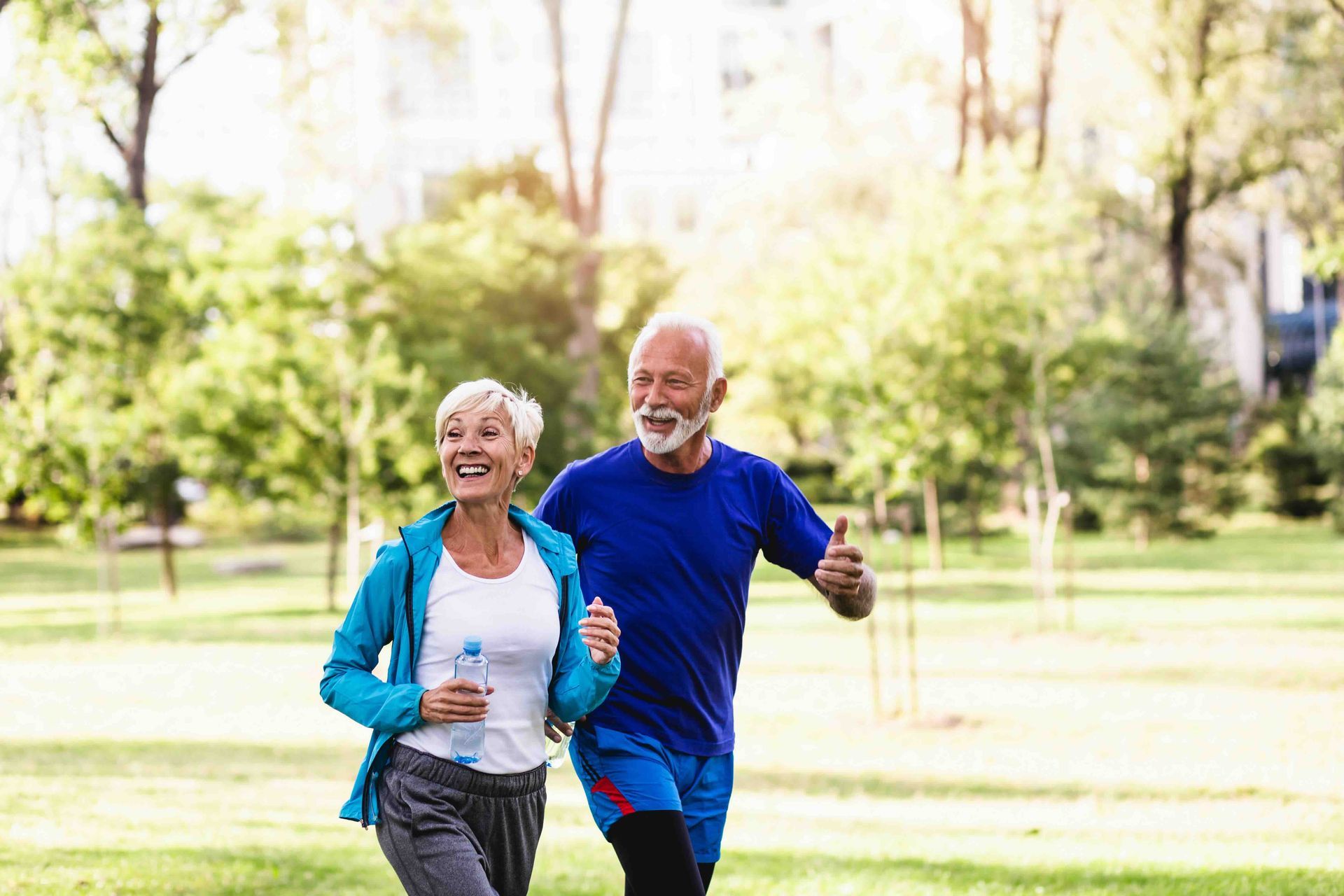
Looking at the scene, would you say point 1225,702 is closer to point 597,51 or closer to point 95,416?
point 95,416

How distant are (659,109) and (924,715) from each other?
66961 millimetres

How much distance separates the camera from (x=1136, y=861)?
28.3 feet

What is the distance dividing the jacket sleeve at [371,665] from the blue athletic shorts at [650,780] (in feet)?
2.73

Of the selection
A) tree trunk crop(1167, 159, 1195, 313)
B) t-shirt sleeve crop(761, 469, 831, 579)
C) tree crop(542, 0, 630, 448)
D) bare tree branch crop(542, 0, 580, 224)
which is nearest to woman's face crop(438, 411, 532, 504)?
t-shirt sleeve crop(761, 469, 831, 579)

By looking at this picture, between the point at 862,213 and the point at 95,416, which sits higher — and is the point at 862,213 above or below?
above

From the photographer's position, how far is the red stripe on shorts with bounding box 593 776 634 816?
4.61 meters

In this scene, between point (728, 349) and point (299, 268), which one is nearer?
point (299, 268)

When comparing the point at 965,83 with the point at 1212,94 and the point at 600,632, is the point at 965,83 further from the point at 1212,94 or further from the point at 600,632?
the point at 600,632

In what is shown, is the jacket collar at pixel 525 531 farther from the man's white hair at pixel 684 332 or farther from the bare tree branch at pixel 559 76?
the bare tree branch at pixel 559 76

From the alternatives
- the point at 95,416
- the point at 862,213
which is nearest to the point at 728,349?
the point at 862,213

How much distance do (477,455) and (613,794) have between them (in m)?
1.08

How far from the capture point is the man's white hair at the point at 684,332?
15.9ft

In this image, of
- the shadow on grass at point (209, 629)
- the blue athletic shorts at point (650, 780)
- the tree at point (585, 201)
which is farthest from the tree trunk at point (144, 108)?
the blue athletic shorts at point (650, 780)

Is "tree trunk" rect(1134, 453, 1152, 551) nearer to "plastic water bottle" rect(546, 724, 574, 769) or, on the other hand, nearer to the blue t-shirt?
the blue t-shirt
